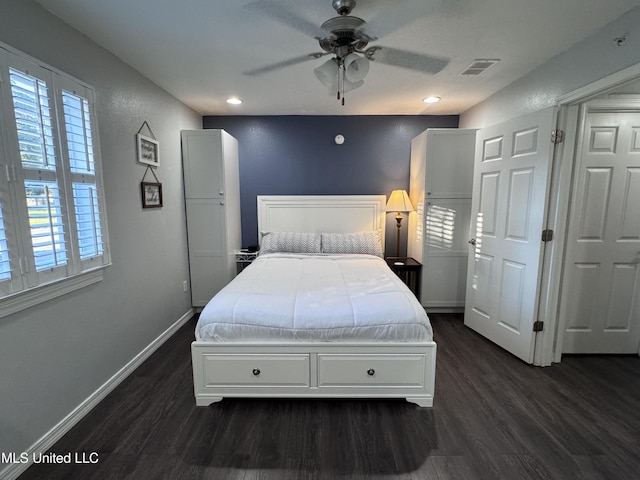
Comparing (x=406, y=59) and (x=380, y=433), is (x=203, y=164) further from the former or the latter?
(x=380, y=433)

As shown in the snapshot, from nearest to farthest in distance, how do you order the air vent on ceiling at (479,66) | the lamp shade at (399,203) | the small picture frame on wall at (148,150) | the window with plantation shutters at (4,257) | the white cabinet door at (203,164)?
the window with plantation shutters at (4,257) < the air vent on ceiling at (479,66) < the small picture frame on wall at (148,150) < the white cabinet door at (203,164) < the lamp shade at (399,203)

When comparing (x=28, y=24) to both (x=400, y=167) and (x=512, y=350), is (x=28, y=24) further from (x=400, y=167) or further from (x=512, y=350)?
(x=512, y=350)

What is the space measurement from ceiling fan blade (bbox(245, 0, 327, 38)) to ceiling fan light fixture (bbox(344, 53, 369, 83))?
1.03 ft

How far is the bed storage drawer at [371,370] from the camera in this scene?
194 centimetres

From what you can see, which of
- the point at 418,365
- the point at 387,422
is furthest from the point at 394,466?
the point at 418,365

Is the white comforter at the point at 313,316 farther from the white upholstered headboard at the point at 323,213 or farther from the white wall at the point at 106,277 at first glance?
the white upholstered headboard at the point at 323,213

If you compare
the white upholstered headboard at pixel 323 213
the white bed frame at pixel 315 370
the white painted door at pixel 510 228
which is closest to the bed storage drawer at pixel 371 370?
the white bed frame at pixel 315 370

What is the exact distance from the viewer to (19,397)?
152 centimetres

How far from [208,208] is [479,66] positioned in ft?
9.96

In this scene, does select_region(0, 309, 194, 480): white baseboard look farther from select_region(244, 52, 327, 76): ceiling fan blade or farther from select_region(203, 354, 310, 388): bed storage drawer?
select_region(244, 52, 327, 76): ceiling fan blade

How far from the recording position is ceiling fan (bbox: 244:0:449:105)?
167 cm

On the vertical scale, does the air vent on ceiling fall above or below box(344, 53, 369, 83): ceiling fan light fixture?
above

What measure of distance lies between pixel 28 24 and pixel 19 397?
6.55 feet

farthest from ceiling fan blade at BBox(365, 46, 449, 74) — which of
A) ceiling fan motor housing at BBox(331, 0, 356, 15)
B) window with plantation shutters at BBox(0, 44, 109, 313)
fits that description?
window with plantation shutters at BBox(0, 44, 109, 313)
